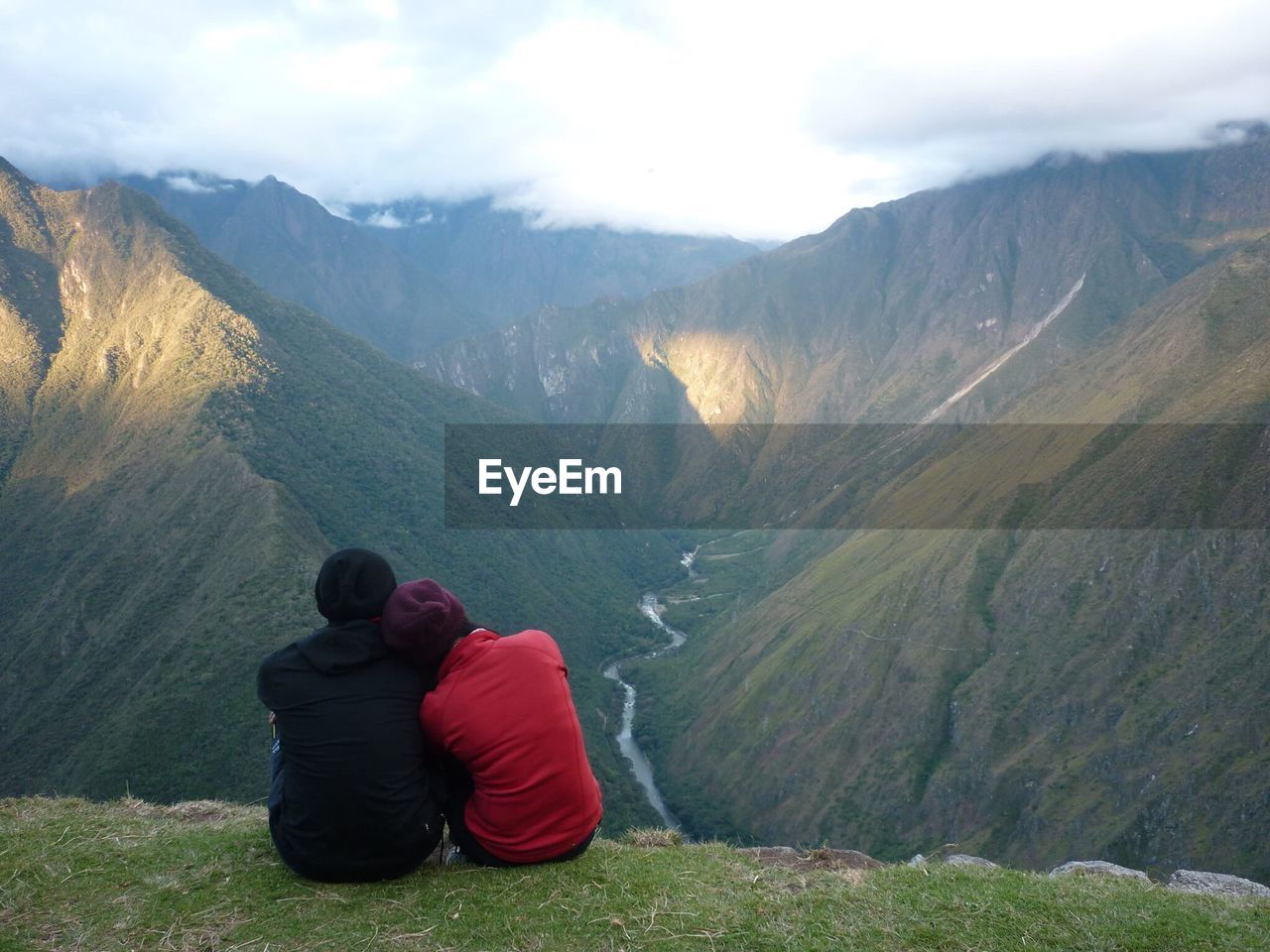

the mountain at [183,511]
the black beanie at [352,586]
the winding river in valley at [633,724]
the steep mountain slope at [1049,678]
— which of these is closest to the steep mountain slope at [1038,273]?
the winding river in valley at [633,724]

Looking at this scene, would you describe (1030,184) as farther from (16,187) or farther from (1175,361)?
(16,187)

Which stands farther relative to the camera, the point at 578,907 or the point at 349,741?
the point at 578,907

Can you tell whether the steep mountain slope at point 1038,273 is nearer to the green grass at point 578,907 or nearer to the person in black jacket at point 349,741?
the green grass at point 578,907

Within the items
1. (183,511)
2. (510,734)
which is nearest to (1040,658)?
(510,734)

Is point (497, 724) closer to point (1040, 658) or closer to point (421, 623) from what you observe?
point (421, 623)

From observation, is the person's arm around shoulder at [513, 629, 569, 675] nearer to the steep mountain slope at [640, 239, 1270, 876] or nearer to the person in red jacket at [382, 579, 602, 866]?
the person in red jacket at [382, 579, 602, 866]

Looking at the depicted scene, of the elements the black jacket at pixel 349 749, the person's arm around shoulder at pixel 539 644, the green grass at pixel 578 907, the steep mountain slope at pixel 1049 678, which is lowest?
the steep mountain slope at pixel 1049 678

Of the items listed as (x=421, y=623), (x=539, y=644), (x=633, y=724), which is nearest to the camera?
(x=421, y=623)

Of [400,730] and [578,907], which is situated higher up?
[400,730]

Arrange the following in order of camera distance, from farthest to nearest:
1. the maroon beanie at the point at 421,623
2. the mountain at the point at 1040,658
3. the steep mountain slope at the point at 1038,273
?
the steep mountain slope at the point at 1038,273
the mountain at the point at 1040,658
the maroon beanie at the point at 421,623
